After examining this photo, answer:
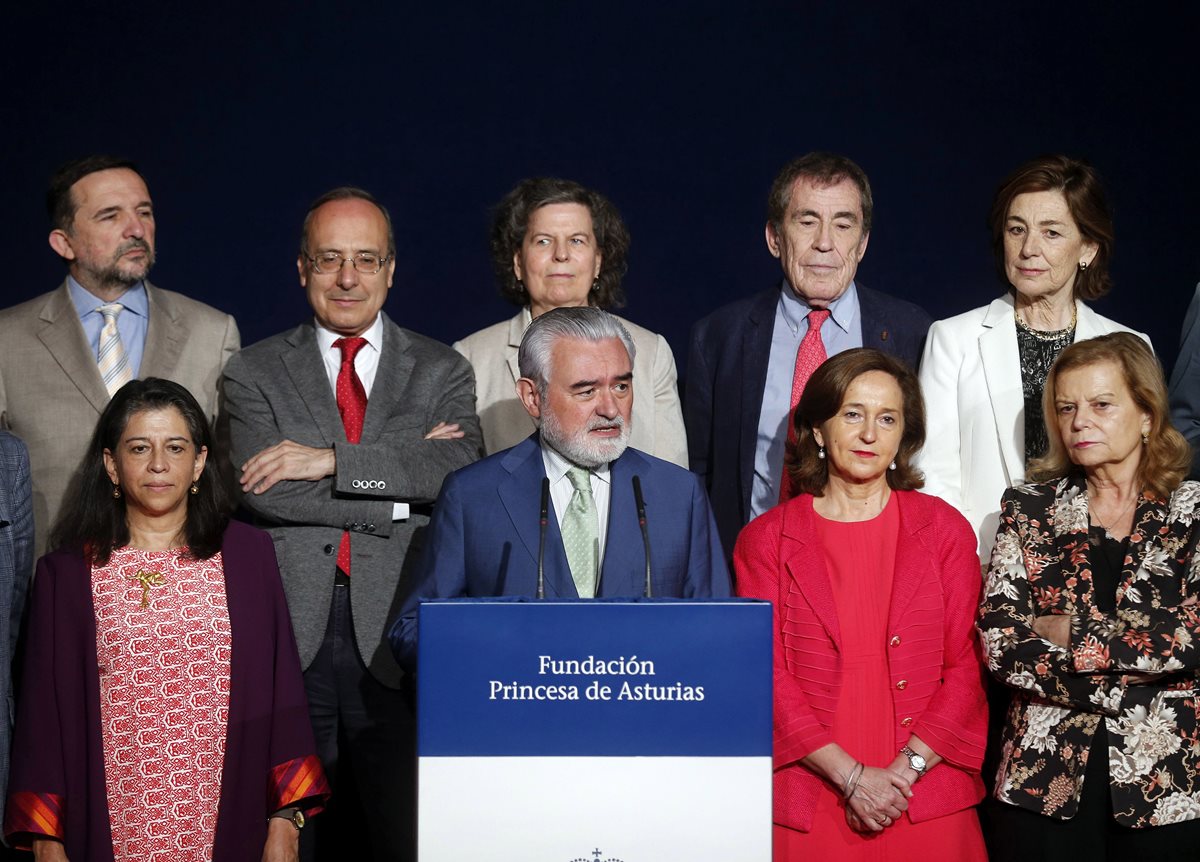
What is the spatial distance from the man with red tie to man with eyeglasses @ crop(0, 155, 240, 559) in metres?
1.30

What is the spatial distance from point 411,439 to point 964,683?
1366mm

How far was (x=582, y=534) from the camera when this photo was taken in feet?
9.78

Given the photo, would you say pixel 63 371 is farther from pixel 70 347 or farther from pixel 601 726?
pixel 601 726

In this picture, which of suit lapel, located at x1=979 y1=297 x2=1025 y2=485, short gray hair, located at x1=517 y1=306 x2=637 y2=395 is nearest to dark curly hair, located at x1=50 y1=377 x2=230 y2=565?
short gray hair, located at x1=517 y1=306 x2=637 y2=395

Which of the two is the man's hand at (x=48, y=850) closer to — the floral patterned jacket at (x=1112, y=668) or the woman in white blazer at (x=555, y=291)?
the woman in white blazer at (x=555, y=291)

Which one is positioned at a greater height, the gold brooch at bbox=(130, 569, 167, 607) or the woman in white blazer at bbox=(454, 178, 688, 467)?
the woman in white blazer at bbox=(454, 178, 688, 467)

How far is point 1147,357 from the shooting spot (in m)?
3.12

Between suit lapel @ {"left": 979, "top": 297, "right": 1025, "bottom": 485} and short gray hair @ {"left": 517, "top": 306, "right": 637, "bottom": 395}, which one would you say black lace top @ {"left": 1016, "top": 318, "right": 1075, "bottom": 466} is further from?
short gray hair @ {"left": 517, "top": 306, "right": 637, "bottom": 395}

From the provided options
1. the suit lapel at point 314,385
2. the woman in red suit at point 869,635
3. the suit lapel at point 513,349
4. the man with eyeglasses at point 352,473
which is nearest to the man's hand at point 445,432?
the man with eyeglasses at point 352,473

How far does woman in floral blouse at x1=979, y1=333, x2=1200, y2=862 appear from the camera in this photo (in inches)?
113

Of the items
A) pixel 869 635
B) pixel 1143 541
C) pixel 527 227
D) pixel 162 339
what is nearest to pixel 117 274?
pixel 162 339

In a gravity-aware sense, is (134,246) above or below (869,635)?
above

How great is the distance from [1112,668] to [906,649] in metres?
0.39

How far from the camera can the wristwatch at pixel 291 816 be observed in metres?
3.10
